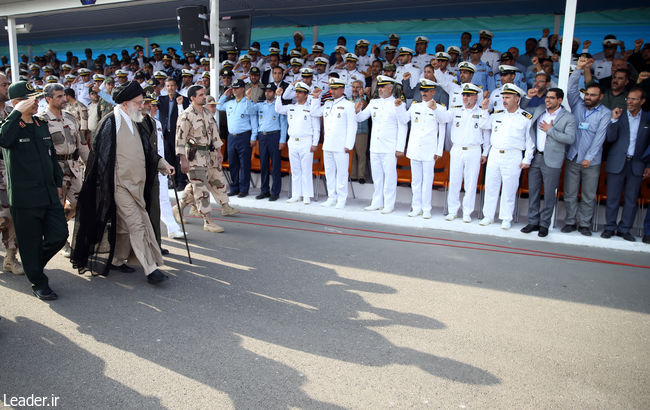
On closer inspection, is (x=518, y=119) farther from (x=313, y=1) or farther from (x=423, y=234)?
(x=313, y=1)

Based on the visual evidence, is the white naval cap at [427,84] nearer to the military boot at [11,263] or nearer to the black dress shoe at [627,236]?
the black dress shoe at [627,236]

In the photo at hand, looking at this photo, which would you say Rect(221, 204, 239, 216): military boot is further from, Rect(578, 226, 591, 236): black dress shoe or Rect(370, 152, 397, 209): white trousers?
Rect(578, 226, 591, 236): black dress shoe

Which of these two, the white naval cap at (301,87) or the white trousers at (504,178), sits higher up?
the white naval cap at (301,87)

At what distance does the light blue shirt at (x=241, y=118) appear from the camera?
9.47m

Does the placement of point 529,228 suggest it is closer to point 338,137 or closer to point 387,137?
point 387,137

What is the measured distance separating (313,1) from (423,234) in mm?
6143

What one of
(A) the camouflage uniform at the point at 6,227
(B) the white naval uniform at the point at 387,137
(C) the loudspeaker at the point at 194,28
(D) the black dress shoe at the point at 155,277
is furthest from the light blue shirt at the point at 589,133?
(A) the camouflage uniform at the point at 6,227

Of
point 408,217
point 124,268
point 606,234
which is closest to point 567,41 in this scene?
point 606,234

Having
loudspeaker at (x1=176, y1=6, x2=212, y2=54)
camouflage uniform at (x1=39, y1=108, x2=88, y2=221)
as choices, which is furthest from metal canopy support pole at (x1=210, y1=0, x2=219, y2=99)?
camouflage uniform at (x1=39, y1=108, x2=88, y2=221)

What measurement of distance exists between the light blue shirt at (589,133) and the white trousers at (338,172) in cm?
350

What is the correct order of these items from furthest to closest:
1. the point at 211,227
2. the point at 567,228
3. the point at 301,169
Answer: the point at 301,169 → the point at 567,228 → the point at 211,227

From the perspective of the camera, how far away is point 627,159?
707cm

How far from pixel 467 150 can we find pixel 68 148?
18.1 ft

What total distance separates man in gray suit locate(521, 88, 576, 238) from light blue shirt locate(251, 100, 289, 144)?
432 centimetres
